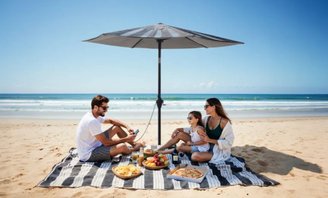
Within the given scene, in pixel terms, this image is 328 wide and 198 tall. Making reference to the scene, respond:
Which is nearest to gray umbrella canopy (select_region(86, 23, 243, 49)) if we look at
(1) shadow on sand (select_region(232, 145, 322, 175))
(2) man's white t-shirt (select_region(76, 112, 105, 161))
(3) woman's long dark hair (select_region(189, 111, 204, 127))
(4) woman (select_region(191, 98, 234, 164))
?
(4) woman (select_region(191, 98, 234, 164))

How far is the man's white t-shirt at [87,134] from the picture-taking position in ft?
13.7

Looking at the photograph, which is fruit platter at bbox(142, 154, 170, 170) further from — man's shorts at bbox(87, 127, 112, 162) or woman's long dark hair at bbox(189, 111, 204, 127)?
woman's long dark hair at bbox(189, 111, 204, 127)

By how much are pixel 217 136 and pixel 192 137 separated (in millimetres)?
590

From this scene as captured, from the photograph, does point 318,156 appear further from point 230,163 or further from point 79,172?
point 79,172

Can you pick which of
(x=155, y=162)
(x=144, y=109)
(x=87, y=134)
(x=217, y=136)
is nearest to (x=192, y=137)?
(x=217, y=136)

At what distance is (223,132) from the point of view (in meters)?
4.43

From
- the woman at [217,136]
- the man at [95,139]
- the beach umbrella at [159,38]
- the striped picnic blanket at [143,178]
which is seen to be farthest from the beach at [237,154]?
the beach umbrella at [159,38]

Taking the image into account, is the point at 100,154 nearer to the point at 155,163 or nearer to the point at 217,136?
the point at 155,163

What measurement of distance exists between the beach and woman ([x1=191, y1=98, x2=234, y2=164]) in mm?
637

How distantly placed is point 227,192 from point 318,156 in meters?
3.11

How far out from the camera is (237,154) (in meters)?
5.37

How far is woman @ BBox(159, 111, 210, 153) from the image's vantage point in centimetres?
479

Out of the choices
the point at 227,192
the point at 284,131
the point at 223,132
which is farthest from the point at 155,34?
the point at 284,131

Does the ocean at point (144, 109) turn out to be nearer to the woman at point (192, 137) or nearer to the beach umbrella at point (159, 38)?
the woman at point (192, 137)
